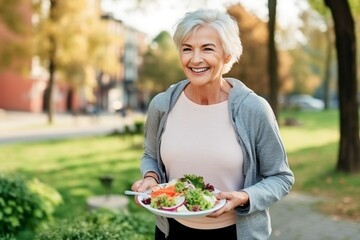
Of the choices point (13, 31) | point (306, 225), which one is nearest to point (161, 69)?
point (13, 31)

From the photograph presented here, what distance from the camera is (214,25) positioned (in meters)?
2.17

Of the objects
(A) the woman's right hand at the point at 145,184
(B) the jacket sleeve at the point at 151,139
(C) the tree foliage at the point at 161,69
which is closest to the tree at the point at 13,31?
(B) the jacket sleeve at the point at 151,139

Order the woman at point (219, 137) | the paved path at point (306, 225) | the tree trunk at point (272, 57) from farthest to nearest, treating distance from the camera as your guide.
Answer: the tree trunk at point (272, 57) < the paved path at point (306, 225) < the woman at point (219, 137)

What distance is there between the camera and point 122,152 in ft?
56.4

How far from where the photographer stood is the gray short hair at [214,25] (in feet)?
7.13

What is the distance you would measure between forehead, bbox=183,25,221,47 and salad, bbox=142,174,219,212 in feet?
1.91

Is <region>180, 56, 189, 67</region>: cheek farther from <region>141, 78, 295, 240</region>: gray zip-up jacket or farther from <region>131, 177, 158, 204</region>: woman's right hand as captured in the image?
<region>131, 177, 158, 204</region>: woman's right hand

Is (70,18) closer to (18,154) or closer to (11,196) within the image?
(18,154)

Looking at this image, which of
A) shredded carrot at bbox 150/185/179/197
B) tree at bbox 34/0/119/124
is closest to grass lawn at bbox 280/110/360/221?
shredded carrot at bbox 150/185/179/197

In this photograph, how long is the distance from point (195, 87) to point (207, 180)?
426 millimetres

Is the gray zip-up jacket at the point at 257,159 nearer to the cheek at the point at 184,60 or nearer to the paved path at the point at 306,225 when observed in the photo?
the cheek at the point at 184,60

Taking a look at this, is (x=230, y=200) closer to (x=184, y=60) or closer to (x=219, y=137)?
(x=219, y=137)

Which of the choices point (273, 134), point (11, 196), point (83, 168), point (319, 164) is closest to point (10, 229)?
point (11, 196)

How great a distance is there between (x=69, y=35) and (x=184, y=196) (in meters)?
26.7
